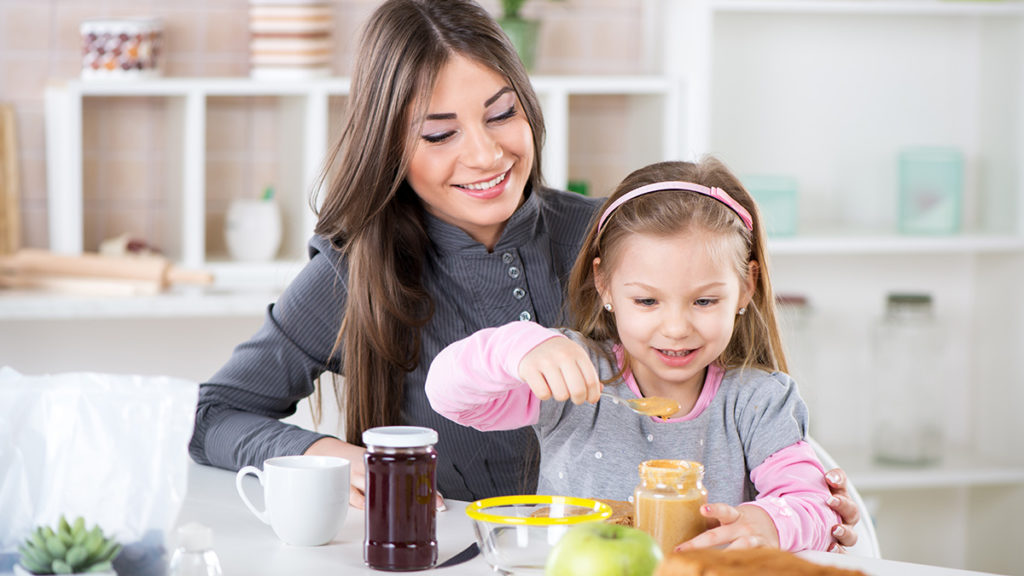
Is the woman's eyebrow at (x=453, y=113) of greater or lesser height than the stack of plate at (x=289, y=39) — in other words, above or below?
below

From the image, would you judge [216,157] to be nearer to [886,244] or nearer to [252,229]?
[252,229]

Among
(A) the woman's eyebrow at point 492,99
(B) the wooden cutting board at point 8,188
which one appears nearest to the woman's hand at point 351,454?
(A) the woman's eyebrow at point 492,99

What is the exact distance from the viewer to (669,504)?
103 centimetres

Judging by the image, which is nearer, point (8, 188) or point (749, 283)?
point (749, 283)

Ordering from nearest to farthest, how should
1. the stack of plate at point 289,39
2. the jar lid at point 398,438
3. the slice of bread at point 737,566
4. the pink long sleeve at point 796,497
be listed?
the slice of bread at point 737,566 → the jar lid at point 398,438 → the pink long sleeve at point 796,497 → the stack of plate at point 289,39

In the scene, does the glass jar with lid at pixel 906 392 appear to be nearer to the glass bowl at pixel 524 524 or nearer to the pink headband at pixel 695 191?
the pink headband at pixel 695 191

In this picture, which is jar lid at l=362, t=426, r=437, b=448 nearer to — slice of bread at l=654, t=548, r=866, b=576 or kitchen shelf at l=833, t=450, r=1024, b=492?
slice of bread at l=654, t=548, r=866, b=576

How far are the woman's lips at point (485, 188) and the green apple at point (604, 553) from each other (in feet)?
2.22

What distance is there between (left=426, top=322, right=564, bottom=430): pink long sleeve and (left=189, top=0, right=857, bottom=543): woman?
16 centimetres

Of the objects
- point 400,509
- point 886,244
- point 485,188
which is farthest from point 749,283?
point 886,244

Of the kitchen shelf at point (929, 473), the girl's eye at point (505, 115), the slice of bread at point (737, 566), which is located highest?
the girl's eye at point (505, 115)

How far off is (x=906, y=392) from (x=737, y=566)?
2.23m

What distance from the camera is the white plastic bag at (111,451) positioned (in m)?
0.95

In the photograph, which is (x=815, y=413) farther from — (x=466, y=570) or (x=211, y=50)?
(x=466, y=570)
